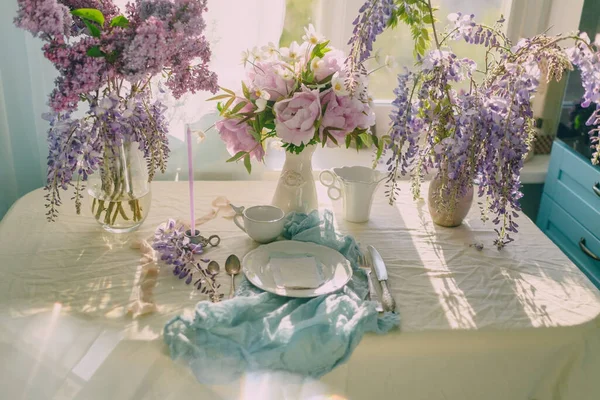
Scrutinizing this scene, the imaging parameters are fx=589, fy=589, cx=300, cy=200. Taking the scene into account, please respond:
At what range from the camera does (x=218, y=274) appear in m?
1.24

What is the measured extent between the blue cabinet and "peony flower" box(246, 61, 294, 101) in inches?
46.0

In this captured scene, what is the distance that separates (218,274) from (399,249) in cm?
42

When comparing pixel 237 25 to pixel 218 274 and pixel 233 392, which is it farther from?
pixel 233 392

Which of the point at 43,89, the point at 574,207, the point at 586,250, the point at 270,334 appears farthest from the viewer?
the point at 574,207

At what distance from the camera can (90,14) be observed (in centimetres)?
112

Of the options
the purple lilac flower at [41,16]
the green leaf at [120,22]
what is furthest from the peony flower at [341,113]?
the purple lilac flower at [41,16]

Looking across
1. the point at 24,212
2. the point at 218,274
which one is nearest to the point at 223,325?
the point at 218,274

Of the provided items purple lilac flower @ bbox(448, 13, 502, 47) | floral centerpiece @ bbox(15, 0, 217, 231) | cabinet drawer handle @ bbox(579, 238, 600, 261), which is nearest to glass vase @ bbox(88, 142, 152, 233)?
floral centerpiece @ bbox(15, 0, 217, 231)

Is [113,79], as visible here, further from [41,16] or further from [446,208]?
[446,208]

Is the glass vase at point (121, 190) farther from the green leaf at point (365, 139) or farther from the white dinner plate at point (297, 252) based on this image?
the green leaf at point (365, 139)

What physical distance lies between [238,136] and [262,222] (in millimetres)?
207

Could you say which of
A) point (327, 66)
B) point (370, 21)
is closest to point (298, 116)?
point (327, 66)

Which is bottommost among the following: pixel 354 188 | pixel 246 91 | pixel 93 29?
pixel 354 188

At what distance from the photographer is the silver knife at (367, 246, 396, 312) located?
1.12m
